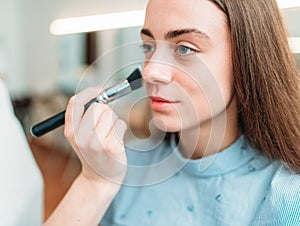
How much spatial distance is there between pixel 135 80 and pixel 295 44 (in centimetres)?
17

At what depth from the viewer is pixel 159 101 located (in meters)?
0.37

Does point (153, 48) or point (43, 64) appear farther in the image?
point (43, 64)

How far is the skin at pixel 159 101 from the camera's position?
0.35m

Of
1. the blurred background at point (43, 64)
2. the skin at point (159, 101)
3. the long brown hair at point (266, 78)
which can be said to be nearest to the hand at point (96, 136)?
the skin at point (159, 101)

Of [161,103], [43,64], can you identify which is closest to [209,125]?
[161,103]

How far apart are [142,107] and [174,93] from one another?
0.06 meters

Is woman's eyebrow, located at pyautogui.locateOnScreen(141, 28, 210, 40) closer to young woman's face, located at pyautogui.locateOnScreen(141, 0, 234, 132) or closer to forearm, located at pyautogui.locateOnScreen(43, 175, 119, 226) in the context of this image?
young woman's face, located at pyautogui.locateOnScreen(141, 0, 234, 132)

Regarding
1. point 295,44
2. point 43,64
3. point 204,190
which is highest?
point 295,44

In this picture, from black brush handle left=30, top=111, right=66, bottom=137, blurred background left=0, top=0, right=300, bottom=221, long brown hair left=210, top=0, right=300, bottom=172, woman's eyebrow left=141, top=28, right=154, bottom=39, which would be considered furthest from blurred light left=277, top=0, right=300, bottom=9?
blurred background left=0, top=0, right=300, bottom=221

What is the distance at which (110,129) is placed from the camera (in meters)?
0.35

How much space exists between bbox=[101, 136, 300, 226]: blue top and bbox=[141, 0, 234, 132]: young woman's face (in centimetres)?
6

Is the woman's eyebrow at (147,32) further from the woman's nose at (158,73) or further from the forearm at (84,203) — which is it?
the forearm at (84,203)

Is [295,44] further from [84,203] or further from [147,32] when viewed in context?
[84,203]

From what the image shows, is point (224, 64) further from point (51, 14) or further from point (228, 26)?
point (51, 14)
